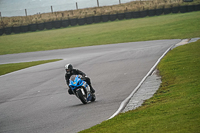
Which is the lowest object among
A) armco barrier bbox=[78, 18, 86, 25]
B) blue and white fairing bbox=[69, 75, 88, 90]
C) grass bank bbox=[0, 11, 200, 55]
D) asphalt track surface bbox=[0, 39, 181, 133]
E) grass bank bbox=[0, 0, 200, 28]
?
grass bank bbox=[0, 11, 200, 55]

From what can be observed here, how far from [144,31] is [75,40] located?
22.6ft

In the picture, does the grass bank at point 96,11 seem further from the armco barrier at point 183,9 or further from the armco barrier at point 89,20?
the armco barrier at point 89,20

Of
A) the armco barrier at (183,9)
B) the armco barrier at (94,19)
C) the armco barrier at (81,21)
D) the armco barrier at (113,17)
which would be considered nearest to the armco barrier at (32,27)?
the armco barrier at (94,19)

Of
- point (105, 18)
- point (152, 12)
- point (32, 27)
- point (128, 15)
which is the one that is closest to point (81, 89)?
point (152, 12)

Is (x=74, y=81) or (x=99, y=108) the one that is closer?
(x=99, y=108)

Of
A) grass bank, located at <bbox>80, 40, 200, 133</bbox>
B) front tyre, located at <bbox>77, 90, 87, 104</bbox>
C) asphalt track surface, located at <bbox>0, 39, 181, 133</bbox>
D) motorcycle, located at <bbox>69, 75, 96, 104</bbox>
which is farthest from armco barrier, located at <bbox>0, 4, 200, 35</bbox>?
front tyre, located at <bbox>77, 90, 87, 104</bbox>

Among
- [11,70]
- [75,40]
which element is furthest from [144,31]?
[11,70]

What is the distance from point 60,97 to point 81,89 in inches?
68.4

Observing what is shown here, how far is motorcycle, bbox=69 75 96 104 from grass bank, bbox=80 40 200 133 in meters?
2.05

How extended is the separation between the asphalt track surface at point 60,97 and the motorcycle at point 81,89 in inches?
10.0

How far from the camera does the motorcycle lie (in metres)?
11.2

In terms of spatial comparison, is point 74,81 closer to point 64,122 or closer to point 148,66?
point 64,122

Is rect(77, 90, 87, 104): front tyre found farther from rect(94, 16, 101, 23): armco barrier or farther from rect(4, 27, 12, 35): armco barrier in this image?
rect(4, 27, 12, 35): armco barrier

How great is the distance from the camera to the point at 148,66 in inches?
683
